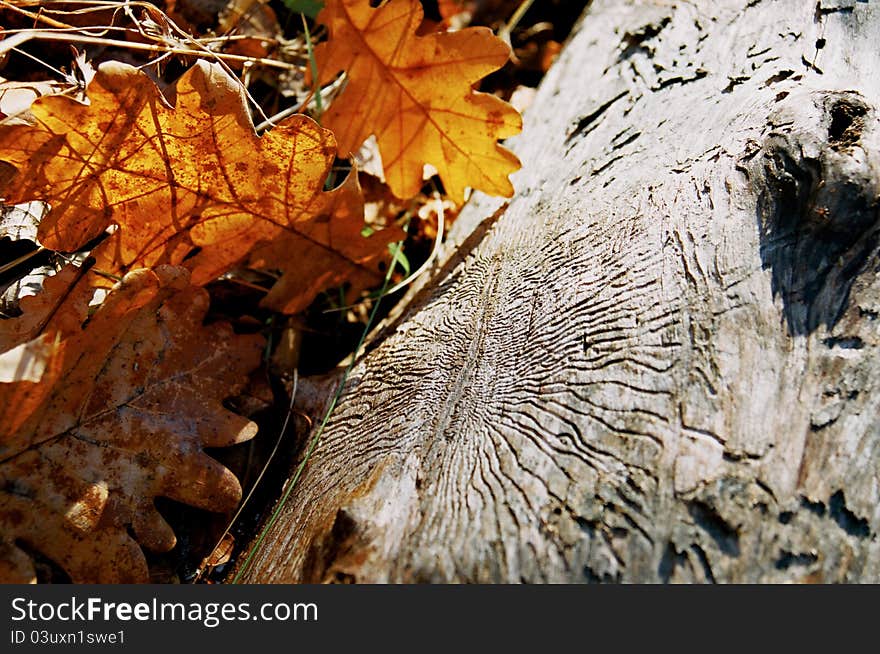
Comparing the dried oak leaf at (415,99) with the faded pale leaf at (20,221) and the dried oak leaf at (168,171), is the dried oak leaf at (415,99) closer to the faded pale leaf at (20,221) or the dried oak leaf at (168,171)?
the dried oak leaf at (168,171)

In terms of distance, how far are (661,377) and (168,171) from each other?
1.16m

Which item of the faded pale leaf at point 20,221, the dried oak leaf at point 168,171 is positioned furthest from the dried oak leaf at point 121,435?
the faded pale leaf at point 20,221

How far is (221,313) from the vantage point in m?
2.04

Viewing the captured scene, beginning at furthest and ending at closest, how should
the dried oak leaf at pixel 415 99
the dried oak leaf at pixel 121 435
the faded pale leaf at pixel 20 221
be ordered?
the dried oak leaf at pixel 415 99, the faded pale leaf at pixel 20 221, the dried oak leaf at pixel 121 435

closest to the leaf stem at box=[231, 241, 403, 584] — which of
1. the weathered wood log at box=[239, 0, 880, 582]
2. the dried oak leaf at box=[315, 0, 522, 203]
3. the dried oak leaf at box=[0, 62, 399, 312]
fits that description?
the weathered wood log at box=[239, 0, 880, 582]

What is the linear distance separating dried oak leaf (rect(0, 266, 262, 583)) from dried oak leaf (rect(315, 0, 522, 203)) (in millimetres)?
687

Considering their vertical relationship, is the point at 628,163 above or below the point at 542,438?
above

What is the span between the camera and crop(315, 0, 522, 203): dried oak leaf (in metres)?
1.87

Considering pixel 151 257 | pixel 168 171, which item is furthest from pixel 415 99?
pixel 151 257

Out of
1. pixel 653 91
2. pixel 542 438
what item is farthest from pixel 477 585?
pixel 653 91

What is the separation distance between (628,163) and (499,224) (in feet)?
1.20

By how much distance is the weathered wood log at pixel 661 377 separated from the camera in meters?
1.09

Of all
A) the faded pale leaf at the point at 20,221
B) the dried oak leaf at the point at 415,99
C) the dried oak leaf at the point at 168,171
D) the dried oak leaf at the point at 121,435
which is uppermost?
the dried oak leaf at the point at 415,99

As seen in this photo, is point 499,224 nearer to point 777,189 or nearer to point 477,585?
point 777,189
